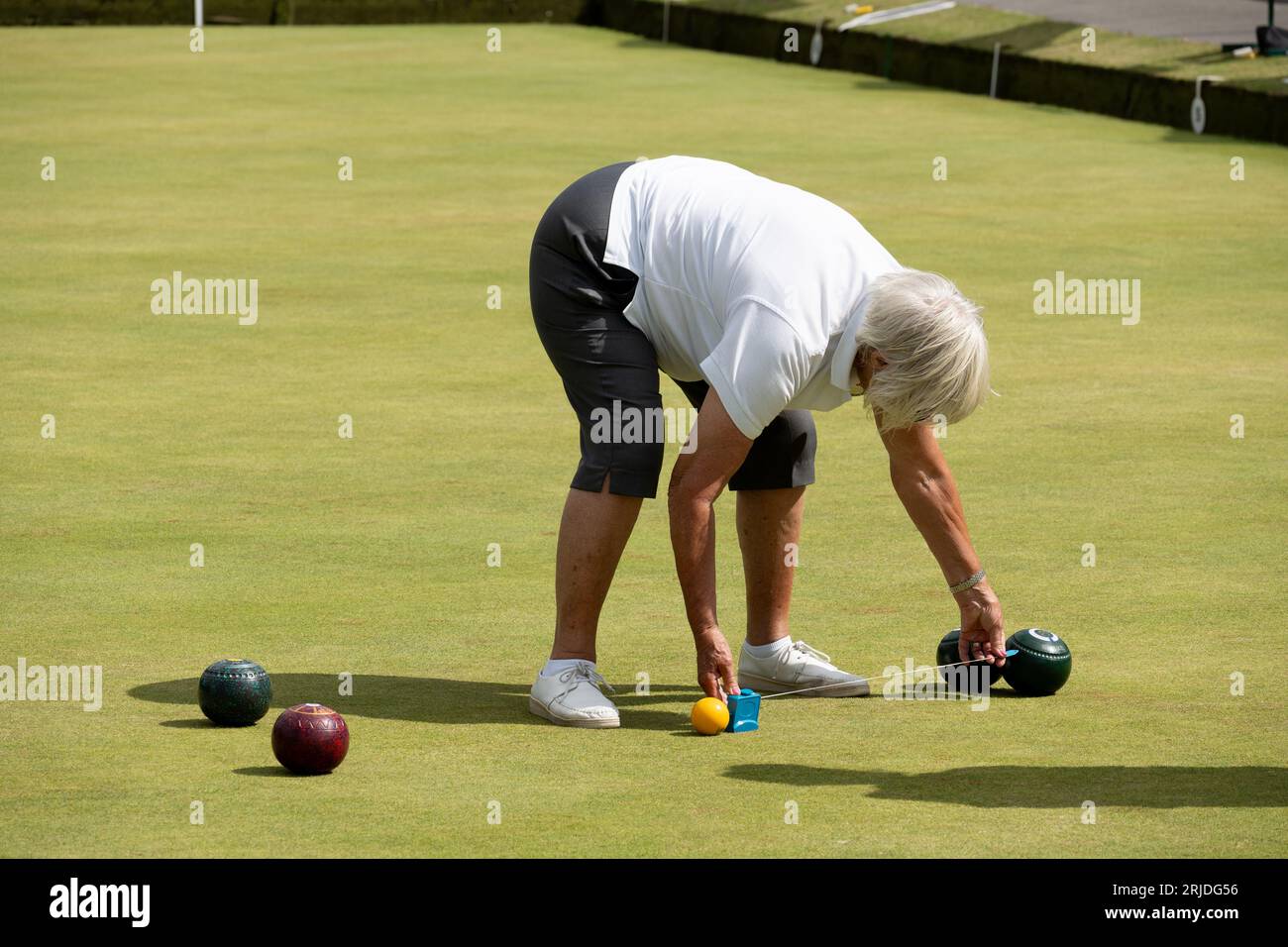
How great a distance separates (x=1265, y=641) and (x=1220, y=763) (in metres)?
1.22

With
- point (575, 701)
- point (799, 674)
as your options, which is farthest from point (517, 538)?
point (575, 701)

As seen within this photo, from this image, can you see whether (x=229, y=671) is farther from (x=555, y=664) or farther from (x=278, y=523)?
(x=278, y=523)

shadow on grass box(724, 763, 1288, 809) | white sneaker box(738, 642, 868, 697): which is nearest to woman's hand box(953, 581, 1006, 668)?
white sneaker box(738, 642, 868, 697)

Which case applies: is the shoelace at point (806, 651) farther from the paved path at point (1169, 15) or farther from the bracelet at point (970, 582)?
the paved path at point (1169, 15)

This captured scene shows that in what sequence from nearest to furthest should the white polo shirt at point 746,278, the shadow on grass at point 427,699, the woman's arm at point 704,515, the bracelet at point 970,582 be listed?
the white polo shirt at point 746,278 < the woman's arm at point 704,515 < the bracelet at point 970,582 < the shadow on grass at point 427,699

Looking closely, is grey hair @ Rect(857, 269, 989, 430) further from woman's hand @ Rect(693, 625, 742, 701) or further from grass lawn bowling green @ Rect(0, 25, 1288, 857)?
grass lawn bowling green @ Rect(0, 25, 1288, 857)

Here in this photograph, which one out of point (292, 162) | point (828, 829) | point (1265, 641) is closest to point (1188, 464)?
point (1265, 641)

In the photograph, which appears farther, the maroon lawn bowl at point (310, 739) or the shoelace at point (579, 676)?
the shoelace at point (579, 676)

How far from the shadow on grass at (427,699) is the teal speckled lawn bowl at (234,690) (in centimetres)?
9

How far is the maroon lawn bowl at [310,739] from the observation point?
16.9ft

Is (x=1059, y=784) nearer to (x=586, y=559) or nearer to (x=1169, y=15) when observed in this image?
(x=586, y=559)

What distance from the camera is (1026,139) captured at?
784 inches

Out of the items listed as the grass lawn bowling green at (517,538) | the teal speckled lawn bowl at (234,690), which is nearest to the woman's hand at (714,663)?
the grass lawn bowling green at (517,538)

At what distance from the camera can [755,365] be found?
16.8ft
